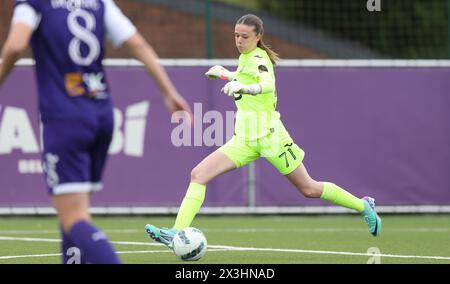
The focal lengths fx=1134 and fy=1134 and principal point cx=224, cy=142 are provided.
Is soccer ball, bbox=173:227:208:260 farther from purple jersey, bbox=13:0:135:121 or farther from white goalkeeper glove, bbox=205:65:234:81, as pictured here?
purple jersey, bbox=13:0:135:121

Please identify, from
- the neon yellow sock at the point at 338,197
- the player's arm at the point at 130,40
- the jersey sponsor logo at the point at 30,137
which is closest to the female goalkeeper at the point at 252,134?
the neon yellow sock at the point at 338,197

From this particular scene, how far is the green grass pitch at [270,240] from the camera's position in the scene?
9633mm

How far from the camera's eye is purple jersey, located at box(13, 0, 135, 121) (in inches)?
246

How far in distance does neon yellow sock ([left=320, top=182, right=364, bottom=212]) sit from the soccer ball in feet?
5.59

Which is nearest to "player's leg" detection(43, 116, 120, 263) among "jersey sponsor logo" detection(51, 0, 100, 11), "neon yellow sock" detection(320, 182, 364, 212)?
"jersey sponsor logo" detection(51, 0, 100, 11)

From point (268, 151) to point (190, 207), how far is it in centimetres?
91

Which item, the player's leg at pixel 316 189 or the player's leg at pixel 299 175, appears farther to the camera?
the player's leg at pixel 316 189

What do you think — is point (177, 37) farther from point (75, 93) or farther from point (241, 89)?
point (75, 93)

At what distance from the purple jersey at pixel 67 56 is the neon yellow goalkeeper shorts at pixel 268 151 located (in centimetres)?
370

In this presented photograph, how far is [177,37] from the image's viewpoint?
22.2 metres

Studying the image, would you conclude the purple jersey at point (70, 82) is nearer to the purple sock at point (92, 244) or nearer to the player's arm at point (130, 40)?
the player's arm at point (130, 40)

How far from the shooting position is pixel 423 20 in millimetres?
21156
